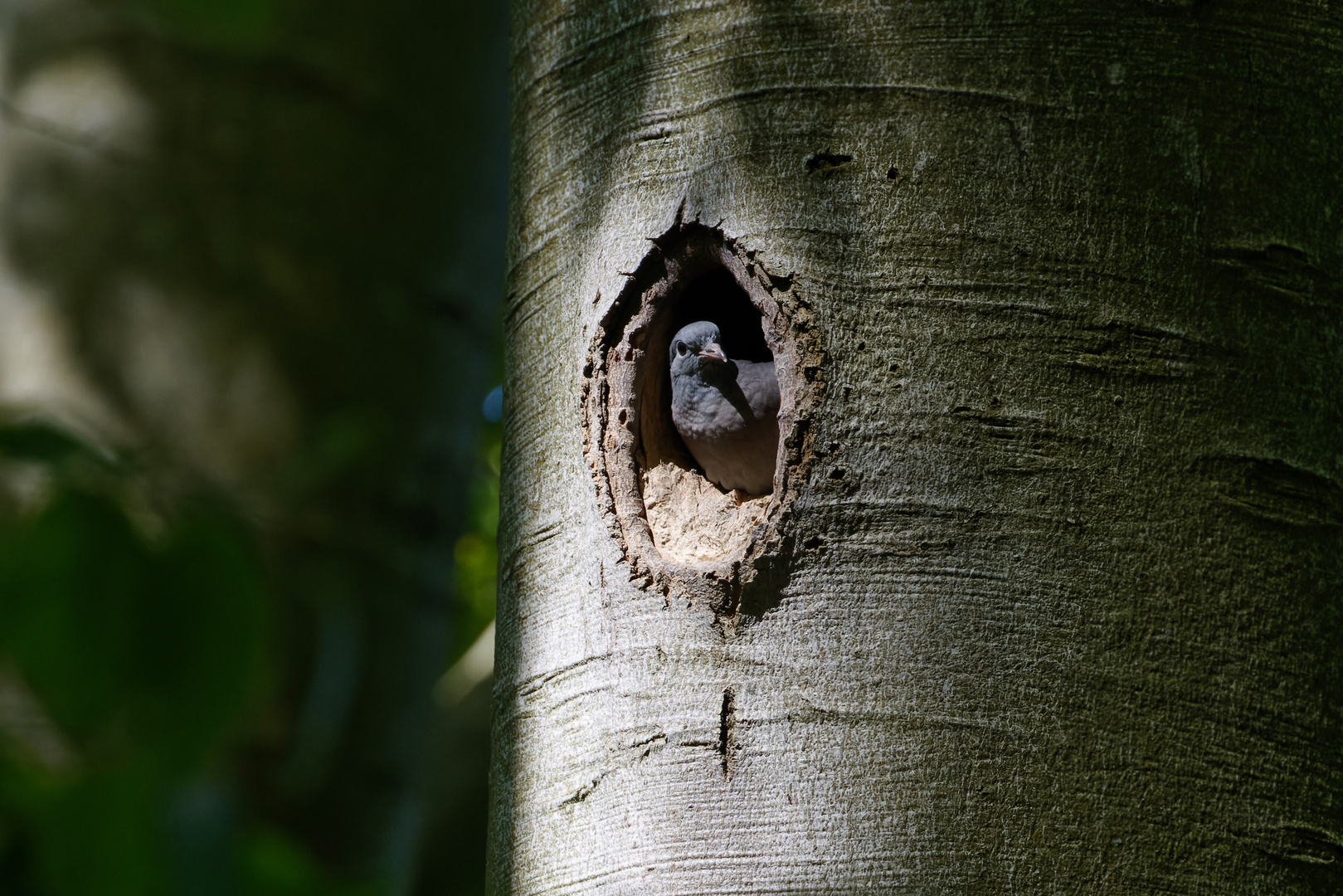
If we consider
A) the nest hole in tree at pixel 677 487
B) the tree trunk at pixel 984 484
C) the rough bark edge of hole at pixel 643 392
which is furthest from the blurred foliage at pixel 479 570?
the tree trunk at pixel 984 484

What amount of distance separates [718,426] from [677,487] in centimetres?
13

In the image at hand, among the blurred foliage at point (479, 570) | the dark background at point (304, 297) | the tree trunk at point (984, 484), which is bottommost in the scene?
the tree trunk at point (984, 484)

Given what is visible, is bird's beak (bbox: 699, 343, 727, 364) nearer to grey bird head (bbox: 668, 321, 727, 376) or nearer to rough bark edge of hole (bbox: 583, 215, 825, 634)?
grey bird head (bbox: 668, 321, 727, 376)

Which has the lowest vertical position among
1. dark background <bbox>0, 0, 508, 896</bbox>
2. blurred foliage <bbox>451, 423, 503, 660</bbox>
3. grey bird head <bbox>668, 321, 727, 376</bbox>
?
grey bird head <bbox>668, 321, 727, 376</bbox>

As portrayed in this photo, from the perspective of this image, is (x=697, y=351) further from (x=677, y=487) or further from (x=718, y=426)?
(x=677, y=487)

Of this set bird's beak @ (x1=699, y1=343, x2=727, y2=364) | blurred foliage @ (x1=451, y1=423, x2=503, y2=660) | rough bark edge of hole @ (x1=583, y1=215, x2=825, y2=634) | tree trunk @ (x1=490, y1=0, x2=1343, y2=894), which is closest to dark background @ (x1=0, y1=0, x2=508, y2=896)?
bird's beak @ (x1=699, y1=343, x2=727, y2=364)

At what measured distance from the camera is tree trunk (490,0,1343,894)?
3.64 feet

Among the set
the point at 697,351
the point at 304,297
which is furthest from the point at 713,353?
the point at 304,297

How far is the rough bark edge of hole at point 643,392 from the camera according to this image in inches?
47.5

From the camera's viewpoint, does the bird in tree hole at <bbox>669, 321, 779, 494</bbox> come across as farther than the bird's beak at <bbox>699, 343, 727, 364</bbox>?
No

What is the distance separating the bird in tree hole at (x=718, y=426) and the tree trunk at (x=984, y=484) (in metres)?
0.16

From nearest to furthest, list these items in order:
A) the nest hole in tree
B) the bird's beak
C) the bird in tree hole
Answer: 1. the nest hole in tree
2. the bird in tree hole
3. the bird's beak

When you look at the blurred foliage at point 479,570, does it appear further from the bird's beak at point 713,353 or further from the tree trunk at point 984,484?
the tree trunk at point 984,484

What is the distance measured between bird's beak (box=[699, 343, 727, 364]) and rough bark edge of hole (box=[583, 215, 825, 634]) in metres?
0.41
